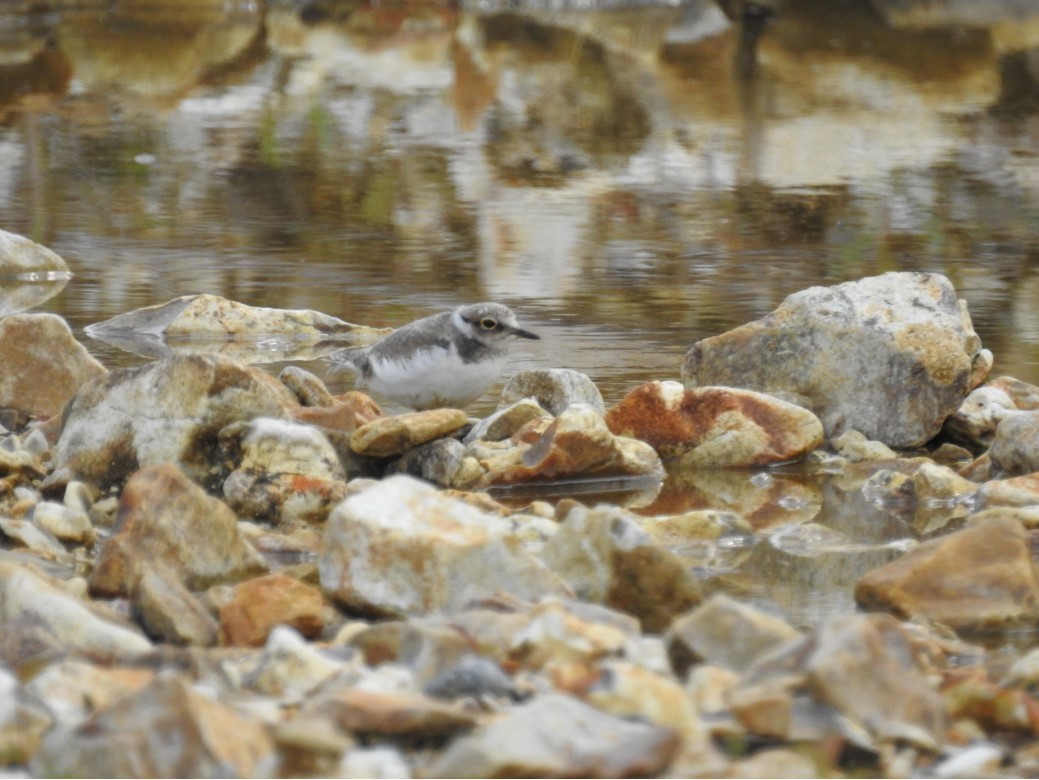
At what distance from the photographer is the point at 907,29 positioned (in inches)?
1010

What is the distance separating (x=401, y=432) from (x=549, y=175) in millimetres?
7665

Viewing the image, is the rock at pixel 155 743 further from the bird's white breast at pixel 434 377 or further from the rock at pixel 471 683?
the bird's white breast at pixel 434 377

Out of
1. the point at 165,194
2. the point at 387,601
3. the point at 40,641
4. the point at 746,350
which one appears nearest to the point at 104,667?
the point at 40,641

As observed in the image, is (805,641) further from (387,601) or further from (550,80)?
(550,80)

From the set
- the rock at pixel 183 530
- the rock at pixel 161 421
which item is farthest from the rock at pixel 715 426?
the rock at pixel 183 530

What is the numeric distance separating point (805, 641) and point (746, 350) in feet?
10.7

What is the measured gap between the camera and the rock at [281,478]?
17.7 feet

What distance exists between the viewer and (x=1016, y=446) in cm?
581

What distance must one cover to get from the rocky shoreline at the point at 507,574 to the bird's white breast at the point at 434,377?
0.13 meters

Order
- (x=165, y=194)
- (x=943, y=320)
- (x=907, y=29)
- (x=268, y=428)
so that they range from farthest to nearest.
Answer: (x=907, y=29)
(x=165, y=194)
(x=943, y=320)
(x=268, y=428)

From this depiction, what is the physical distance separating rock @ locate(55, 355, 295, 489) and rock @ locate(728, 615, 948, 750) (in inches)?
97.7

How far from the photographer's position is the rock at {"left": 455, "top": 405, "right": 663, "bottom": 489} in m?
5.82

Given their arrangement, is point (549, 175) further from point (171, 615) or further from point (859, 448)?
point (171, 615)

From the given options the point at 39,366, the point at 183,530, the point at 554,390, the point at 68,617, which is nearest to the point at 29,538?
the point at 183,530
